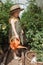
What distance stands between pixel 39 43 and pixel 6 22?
1.17m

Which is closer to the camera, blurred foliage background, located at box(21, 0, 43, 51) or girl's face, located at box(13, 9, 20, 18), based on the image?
blurred foliage background, located at box(21, 0, 43, 51)

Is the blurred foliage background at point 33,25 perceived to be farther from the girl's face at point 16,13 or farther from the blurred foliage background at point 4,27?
the blurred foliage background at point 4,27

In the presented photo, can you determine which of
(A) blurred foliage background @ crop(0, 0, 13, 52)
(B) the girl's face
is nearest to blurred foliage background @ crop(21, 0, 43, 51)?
(B) the girl's face

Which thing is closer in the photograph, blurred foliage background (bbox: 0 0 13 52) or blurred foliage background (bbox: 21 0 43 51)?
blurred foliage background (bbox: 21 0 43 51)

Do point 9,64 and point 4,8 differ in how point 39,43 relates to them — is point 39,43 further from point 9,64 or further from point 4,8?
point 4,8

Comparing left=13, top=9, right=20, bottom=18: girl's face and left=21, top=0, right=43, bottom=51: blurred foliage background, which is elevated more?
left=13, top=9, right=20, bottom=18: girl's face

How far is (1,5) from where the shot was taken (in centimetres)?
708

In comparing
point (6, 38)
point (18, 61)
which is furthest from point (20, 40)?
point (18, 61)

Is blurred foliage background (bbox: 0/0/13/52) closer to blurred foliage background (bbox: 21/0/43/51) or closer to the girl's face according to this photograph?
the girl's face

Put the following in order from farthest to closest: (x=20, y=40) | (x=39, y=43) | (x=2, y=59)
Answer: (x=20, y=40) → (x=2, y=59) → (x=39, y=43)

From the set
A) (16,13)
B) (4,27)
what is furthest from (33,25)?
(4,27)

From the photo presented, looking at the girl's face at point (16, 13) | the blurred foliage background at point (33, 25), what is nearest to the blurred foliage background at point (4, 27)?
the girl's face at point (16, 13)

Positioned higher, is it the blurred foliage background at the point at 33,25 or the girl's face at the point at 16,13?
the girl's face at the point at 16,13

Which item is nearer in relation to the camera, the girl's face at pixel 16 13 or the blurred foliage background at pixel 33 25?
the blurred foliage background at pixel 33 25
